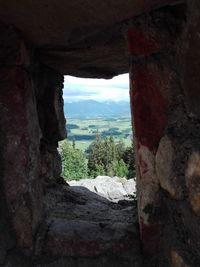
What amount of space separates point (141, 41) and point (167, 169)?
593mm

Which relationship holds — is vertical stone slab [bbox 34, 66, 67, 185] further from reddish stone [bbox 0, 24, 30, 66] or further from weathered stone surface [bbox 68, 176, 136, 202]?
reddish stone [bbox 0, 24, 30, 66]

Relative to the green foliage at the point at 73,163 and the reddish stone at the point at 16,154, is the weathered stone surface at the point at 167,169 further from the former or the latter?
the green foliage at the point at 73,163

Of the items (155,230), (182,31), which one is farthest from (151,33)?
(155,230)

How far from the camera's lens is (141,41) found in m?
2.01

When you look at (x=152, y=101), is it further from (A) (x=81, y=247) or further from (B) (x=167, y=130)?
(A) (x=81, y=247)

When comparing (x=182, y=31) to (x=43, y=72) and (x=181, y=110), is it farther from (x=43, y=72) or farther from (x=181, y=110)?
(x=43, y=72)

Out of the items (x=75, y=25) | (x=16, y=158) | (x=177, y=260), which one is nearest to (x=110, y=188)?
(x=16, y=158)

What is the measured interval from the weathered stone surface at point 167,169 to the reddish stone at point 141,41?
1.33 feet

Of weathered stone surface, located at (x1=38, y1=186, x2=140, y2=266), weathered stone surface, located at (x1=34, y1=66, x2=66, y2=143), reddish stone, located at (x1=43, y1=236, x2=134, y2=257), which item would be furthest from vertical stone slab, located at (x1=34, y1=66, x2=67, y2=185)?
reddish stone, located at (x1=43, y1=236, x2=134, y2=257)

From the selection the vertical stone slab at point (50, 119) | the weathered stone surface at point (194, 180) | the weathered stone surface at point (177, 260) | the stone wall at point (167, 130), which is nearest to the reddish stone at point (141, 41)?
the stone wall at point (167, 130)

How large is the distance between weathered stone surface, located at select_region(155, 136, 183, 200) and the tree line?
867cm

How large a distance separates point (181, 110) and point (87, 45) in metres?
0.75

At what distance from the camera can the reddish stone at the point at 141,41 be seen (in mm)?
1975

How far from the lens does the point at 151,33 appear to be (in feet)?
6.47
